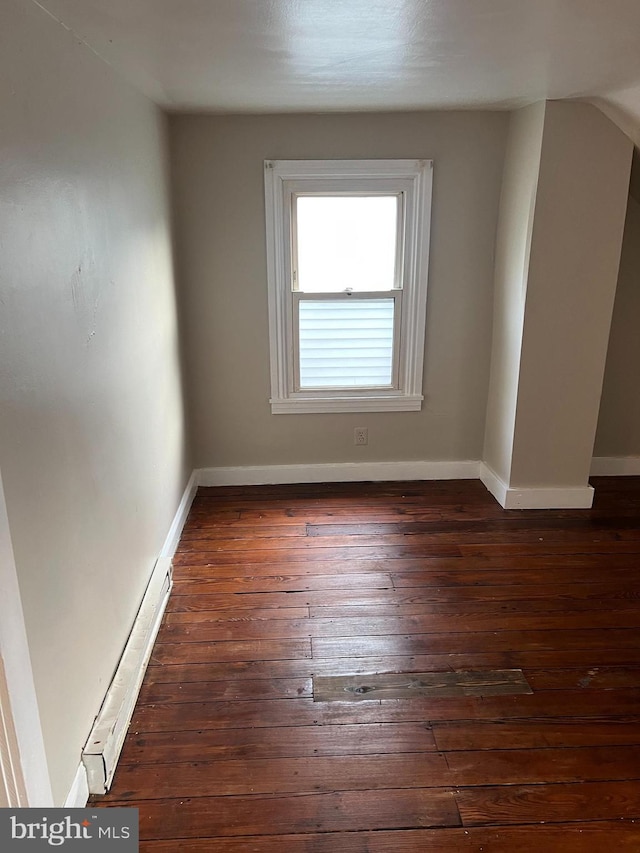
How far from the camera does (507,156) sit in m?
3.42

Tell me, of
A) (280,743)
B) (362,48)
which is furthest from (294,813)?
(362,48)

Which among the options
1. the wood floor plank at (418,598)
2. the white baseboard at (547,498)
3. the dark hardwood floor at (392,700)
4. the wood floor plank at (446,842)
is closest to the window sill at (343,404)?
the dark hardwood floor at (392,700)

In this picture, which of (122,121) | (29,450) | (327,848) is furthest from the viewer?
(122,121)

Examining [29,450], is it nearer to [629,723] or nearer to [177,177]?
[629,723]

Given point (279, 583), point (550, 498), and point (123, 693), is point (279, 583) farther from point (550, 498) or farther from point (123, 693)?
point (550, 498)

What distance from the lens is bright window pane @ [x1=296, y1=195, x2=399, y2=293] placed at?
350cm

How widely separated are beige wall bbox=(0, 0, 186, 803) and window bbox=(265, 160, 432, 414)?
1.04m

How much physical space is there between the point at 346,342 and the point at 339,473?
2.72 feet

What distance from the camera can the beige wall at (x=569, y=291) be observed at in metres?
3.01

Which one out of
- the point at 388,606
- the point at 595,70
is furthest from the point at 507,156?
the point at 388,606

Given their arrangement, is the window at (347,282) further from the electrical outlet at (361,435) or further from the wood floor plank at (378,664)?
the wood floor plank at (378,664)

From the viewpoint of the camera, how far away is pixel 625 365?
3.82 m

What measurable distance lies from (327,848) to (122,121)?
246cm

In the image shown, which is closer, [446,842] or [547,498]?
[446,842]
